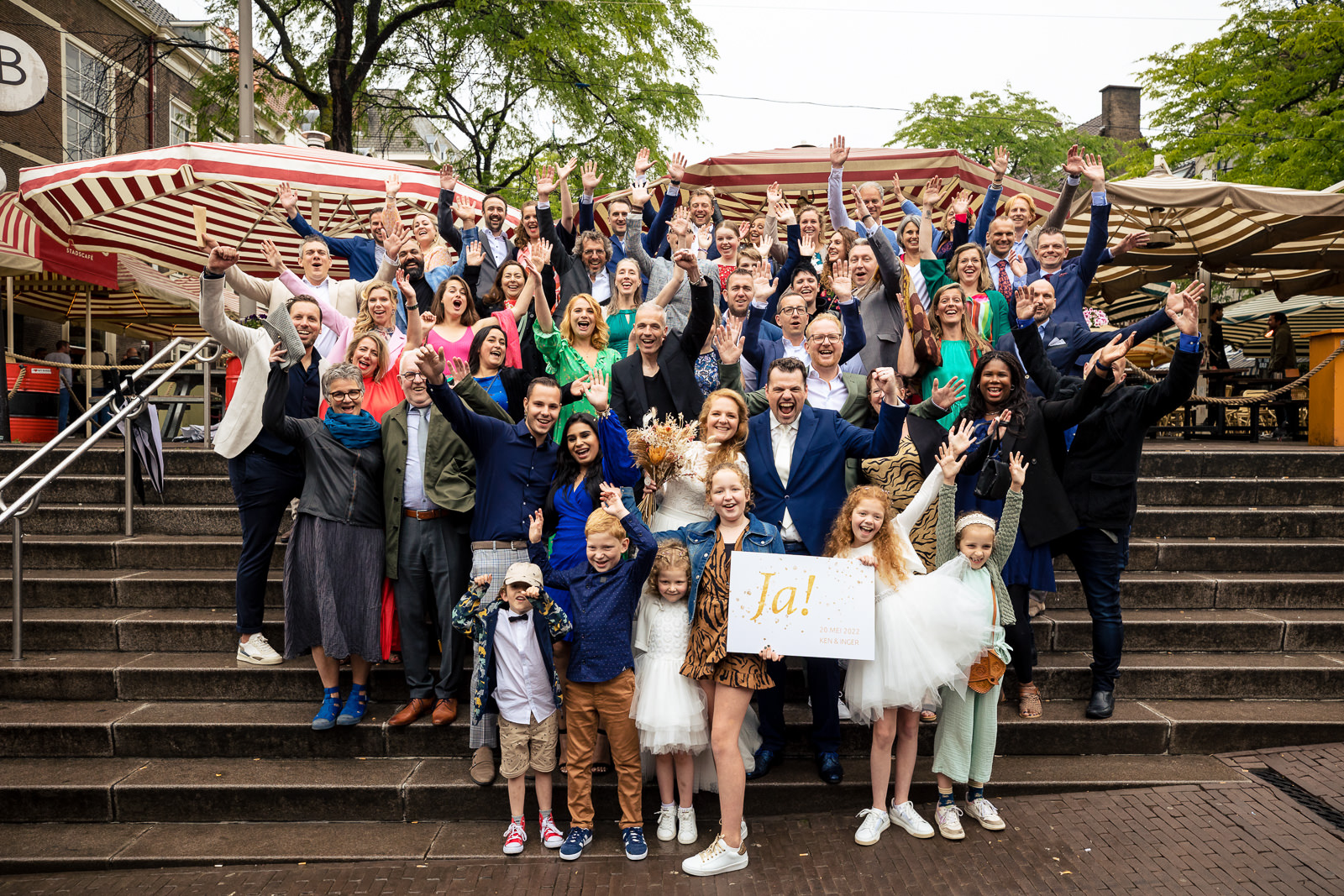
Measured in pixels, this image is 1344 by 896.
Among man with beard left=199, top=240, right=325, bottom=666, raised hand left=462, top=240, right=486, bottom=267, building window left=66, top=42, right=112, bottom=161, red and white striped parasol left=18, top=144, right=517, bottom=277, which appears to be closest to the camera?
man with beard left=199, top=240, right=325, bottom=666

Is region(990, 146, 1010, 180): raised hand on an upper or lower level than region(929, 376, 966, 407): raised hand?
upper

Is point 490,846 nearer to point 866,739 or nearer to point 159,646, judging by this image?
point 866,739

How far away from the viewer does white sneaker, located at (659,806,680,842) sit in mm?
4352

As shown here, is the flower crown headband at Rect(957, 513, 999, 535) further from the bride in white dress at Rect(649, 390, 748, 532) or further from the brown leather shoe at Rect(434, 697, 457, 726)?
the brown leather shoe at Rect(434, 697, 457, 726)

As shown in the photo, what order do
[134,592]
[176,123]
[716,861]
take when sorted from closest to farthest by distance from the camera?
[716,861] → [134,592] → [176,123]

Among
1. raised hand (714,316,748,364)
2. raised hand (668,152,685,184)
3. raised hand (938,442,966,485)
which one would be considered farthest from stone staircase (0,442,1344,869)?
raised hand (668,152,685,184)

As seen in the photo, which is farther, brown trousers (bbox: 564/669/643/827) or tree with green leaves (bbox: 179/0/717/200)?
tree with green leaves (bbox: 179/0/717/200)

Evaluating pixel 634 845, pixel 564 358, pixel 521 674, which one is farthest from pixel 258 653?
pixel 634 845

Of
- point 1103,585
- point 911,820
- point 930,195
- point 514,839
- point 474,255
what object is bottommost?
point 514,839

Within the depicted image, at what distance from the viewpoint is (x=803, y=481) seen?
4766 mm

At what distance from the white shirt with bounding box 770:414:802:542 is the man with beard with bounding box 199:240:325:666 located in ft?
9.84

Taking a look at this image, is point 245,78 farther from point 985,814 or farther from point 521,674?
point 985,814

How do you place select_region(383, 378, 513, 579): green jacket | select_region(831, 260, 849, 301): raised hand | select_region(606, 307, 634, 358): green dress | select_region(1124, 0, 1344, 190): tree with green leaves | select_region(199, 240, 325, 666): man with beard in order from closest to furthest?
1. select_region(383, 378, 513, 579): green jacket
2. select_region(199, 240, 325, 666): man with beard
3. select_region(831, 260, 849, 301): raised hand
4. select_region(606, 307, 634, 358): green dress
5. select_region(1124, 0, 1344, 190): tree with green leaves

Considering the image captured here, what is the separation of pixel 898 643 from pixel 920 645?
4.1 inches
